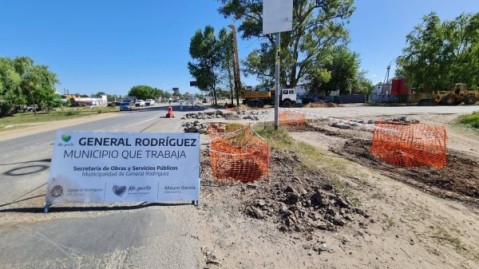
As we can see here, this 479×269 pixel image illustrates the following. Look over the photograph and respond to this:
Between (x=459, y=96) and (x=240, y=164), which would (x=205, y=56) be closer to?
(x=459, y=96)

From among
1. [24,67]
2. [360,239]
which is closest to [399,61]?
[360,239]

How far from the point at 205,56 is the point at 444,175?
60325 mm

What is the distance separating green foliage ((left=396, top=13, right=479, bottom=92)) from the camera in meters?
48.6

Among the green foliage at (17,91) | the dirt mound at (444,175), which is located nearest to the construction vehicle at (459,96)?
the dirt mound at (444,175)

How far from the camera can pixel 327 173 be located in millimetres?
6902

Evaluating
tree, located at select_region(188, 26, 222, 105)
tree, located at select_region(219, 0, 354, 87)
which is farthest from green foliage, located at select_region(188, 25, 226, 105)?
tree, located at select_region(219, 0, 354, 87)

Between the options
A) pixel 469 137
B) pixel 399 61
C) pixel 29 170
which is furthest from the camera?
pixel 399 61

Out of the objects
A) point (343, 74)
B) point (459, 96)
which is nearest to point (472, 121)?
point (459, 96)

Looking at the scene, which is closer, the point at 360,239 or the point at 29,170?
the point at 360,239

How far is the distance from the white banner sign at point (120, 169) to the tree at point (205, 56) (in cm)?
6042

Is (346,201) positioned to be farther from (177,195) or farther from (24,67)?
(24,67)

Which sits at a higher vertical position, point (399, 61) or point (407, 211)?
point (399, 61)

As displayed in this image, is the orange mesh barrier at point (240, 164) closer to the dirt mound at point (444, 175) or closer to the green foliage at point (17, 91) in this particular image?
the dirt mound at point (444, 175)

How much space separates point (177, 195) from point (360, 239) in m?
2.81
